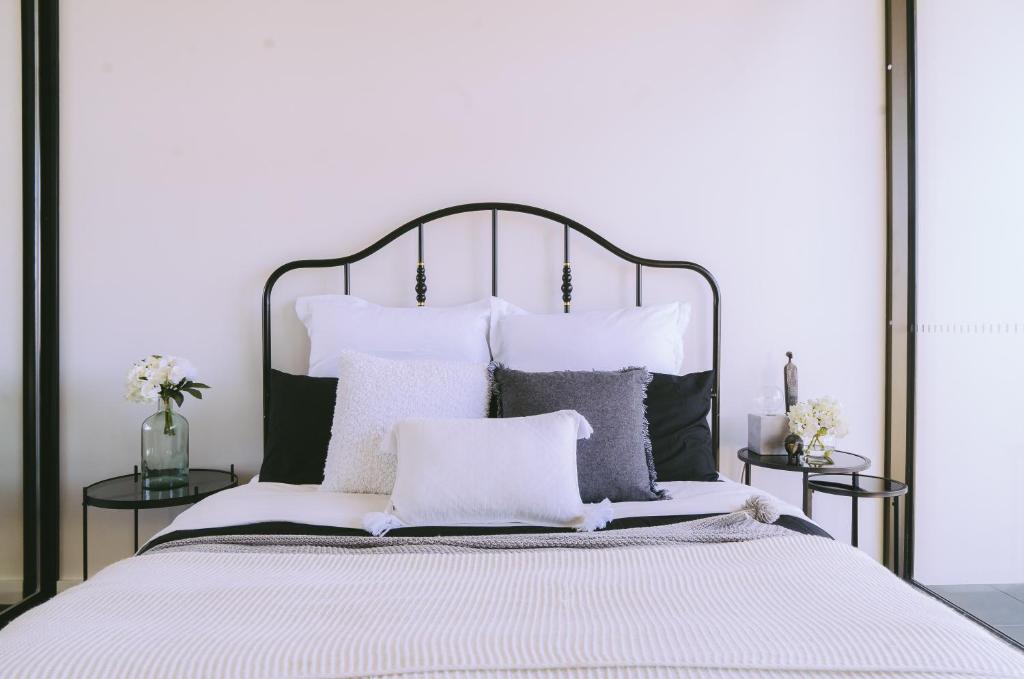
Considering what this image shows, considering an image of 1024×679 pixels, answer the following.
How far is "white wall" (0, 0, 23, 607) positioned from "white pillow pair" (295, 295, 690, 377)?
111cm

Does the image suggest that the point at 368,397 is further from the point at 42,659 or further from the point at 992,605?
the point at 992,605

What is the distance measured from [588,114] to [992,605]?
6.93 feet

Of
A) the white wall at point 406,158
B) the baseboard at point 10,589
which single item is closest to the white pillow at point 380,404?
the white wall at point 406,158

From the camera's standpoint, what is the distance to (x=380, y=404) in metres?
1.82

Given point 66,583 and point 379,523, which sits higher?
point 379,523

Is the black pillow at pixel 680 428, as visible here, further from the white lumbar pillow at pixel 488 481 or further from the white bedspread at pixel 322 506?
the white lumbar pillow at pixel 488 481

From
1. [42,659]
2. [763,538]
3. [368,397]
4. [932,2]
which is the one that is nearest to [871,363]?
[932,2]

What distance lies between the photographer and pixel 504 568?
3.86ft

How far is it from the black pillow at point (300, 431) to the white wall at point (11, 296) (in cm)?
107

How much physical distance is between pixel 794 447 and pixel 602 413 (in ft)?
2.41

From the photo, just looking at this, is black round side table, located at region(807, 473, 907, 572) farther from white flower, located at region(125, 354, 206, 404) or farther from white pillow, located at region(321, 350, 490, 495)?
white flower, located at region(125, 354, 206, 404)

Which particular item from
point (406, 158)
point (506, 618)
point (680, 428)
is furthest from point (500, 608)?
point (406, 158)

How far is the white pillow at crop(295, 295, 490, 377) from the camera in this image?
2154mm

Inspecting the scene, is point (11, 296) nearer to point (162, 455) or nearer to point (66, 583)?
point (162, 455)
